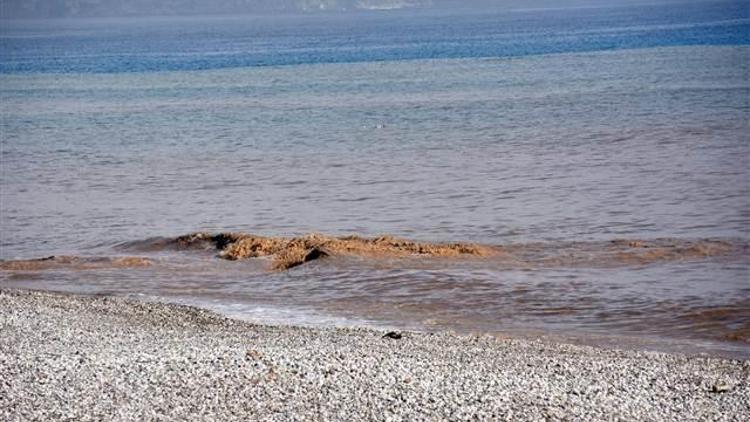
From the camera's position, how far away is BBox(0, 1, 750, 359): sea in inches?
596

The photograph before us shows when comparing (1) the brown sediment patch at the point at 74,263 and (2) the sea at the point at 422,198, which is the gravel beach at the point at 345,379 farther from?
(1) the brown sediment patch at the point at 74,263

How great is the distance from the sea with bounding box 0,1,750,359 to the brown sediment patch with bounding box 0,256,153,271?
0.22 ft

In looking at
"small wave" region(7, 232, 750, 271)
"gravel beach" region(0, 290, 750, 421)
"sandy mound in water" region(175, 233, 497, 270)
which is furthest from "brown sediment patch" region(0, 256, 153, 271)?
"gravel beach" region(0, 290, 750, 421)

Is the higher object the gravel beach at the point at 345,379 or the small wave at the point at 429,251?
the gravel beach at the point at 345,379

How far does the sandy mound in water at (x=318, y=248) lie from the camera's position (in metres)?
18.0

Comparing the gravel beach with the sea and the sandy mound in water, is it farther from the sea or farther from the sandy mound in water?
the sandy mound in water

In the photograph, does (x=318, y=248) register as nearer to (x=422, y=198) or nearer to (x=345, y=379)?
(x=422, y=198)

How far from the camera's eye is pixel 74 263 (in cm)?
1891

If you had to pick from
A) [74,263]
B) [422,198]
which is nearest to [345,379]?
[74,263]

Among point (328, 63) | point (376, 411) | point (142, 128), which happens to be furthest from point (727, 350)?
point (328, 63)

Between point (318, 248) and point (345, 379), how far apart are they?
25.9 feet

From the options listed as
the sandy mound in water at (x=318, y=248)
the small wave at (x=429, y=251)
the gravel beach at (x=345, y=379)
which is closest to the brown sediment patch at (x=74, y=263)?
the small wave at (x=429, y=251)

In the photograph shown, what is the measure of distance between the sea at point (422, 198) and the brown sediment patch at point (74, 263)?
0.07m

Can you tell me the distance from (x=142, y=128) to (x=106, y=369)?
30.1 m
